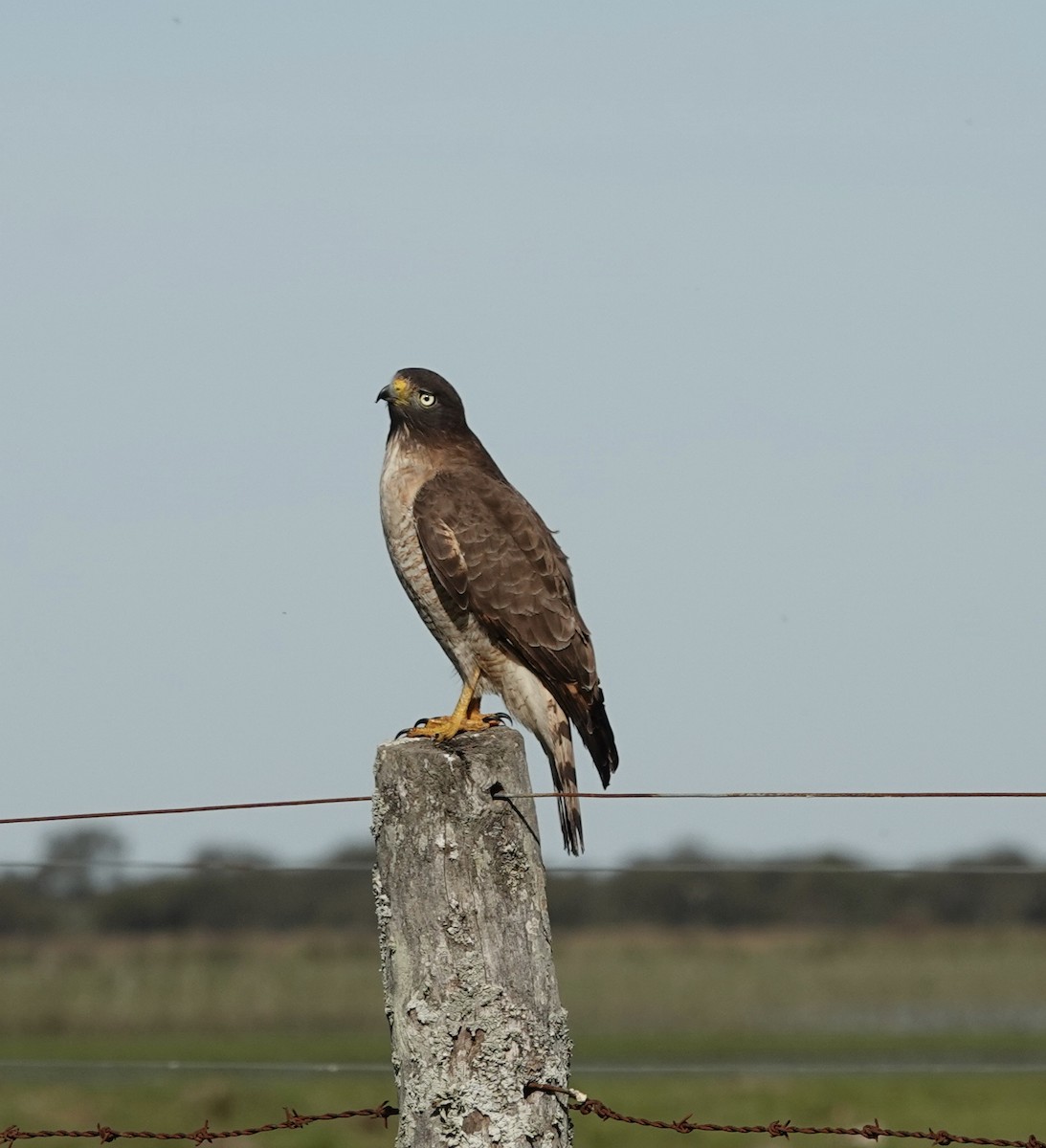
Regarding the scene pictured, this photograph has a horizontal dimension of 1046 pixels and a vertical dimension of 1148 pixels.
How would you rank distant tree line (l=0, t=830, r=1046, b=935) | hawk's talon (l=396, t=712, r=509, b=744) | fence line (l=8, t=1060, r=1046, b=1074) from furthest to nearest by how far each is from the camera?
distant tree line (l=0, t=830, r=1046, b=935) → fence line (l=8, t=1060, r=1046, b=1074) → hawk's talon (l=396, t=712, r=509, b=744)

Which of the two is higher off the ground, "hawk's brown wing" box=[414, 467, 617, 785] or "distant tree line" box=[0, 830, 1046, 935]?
"distant tree line" box=[0, 830, 1046, 935]

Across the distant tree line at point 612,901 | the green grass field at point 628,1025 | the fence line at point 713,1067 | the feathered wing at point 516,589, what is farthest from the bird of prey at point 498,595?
the distant tree line at point 612,901

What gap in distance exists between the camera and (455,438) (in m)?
7.33

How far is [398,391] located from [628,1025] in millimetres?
16262

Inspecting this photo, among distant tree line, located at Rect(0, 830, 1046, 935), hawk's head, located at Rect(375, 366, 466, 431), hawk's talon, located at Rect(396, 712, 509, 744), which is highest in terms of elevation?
distant tree line, located at Rect(0, 830, 1046, 935)

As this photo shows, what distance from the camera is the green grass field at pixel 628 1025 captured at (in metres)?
13.4

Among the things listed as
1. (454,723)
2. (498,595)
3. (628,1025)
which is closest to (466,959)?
(454,723)

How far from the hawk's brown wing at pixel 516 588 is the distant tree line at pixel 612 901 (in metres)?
14.4

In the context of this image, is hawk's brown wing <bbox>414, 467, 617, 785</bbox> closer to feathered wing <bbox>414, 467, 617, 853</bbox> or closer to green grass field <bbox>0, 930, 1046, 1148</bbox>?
feathered wing <bbox>414, 467, 617, 853</bbox>

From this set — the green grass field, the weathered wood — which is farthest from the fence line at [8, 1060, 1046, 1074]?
the weathered wood

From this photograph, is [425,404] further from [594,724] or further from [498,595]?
[594,724]

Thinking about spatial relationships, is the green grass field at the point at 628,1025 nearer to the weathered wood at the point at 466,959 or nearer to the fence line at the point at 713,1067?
the fence line at the point at 713,1067

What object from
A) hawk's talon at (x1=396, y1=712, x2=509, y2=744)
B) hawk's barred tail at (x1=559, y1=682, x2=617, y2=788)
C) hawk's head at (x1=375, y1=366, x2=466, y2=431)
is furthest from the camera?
hawk's head at (x1=375, y1=366, x2=466, y2=431)

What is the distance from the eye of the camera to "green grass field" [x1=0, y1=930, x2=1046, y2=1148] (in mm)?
13438
